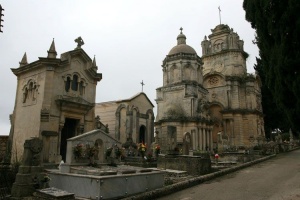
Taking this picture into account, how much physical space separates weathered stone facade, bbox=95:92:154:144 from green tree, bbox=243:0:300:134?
1402cm

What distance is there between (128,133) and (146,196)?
45.5 ft

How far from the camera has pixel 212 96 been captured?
122 ft

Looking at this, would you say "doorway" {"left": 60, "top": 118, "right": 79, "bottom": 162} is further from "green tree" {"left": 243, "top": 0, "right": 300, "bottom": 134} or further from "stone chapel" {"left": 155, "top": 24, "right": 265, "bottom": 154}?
"green tree" {"left": 243, "top": 0, "right": 300, "bottom": 134}

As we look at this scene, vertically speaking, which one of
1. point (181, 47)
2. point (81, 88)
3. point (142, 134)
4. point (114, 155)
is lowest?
point (114, 155)

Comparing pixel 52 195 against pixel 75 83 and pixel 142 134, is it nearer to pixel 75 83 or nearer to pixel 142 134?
pixel 75 83

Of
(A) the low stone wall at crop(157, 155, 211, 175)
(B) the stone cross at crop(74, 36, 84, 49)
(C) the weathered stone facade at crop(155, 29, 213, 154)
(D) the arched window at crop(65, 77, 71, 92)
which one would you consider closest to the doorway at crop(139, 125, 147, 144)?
(C) the weathered stone facade at crop(155, 29, 213, 154)

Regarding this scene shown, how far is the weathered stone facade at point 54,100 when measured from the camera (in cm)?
1418

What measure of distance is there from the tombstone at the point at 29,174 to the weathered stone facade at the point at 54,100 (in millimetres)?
5872

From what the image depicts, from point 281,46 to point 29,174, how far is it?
31.5 feet

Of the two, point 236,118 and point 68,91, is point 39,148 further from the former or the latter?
point 236,118

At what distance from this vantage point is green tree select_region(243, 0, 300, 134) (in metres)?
8.68

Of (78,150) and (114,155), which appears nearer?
(78,150)

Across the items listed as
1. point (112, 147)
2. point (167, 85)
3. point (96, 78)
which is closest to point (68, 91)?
point (96, 78)

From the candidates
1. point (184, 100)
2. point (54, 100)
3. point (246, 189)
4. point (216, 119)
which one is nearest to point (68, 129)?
point (54, 100)
